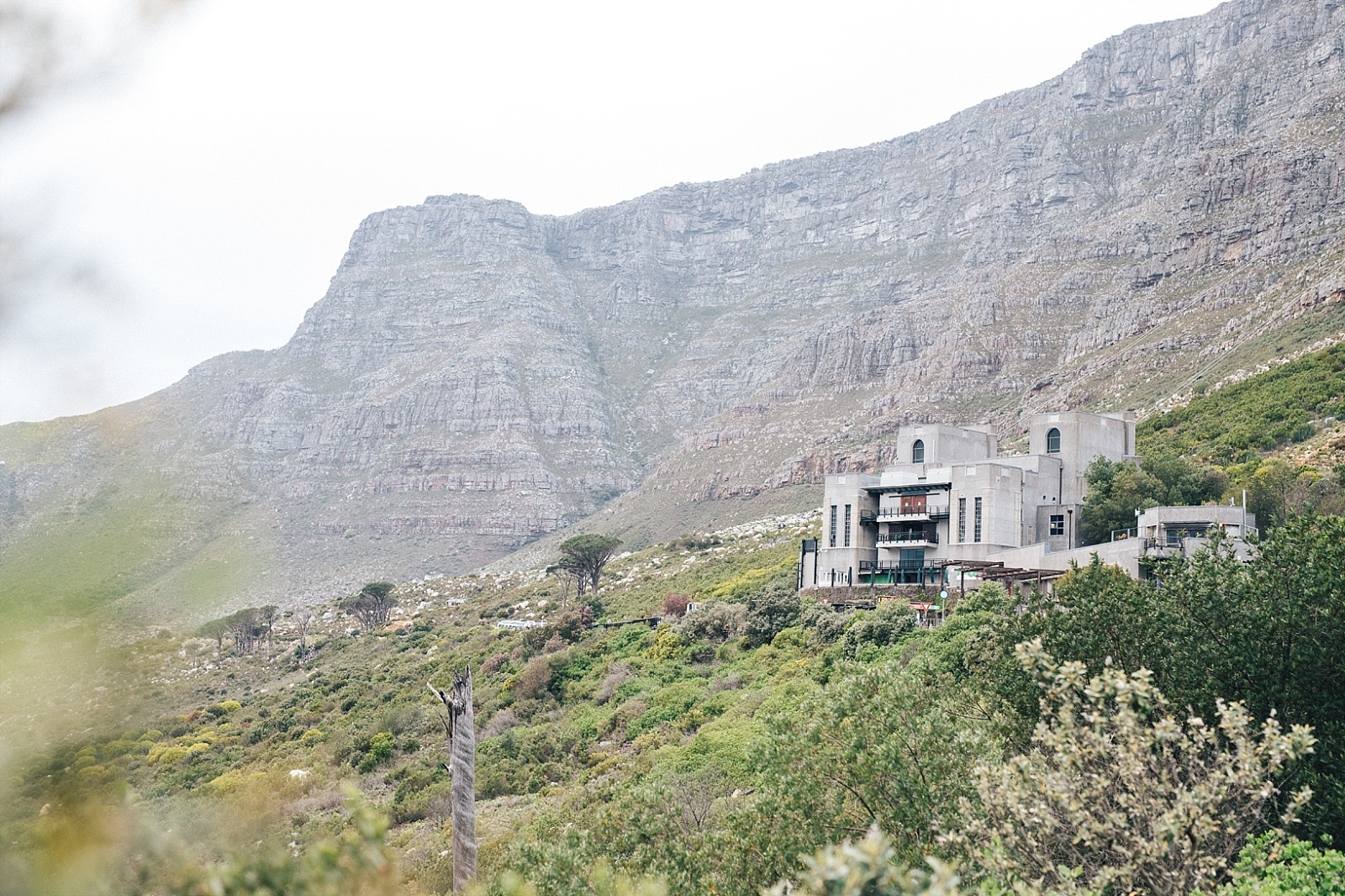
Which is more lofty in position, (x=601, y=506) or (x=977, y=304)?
(x=977, y=304)

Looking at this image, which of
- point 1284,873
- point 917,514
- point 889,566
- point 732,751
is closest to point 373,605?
point 889,566

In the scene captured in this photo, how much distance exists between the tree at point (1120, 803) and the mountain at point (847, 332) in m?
46.5

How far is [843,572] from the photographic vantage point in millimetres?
48750

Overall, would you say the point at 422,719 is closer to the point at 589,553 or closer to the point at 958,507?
the point at 958,507

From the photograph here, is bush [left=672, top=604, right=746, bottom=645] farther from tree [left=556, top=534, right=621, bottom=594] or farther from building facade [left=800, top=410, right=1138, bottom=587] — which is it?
tree [left=556, top=534, right=621, bottom=594]

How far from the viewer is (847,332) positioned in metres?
137

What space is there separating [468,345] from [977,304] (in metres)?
83.9

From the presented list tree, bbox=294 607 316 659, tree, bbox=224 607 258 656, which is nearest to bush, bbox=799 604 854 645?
tree, bbox=294 607 316 659

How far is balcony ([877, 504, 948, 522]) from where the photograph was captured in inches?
1876

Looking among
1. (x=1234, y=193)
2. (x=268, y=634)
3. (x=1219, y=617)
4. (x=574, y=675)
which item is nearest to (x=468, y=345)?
(x=268, y=634)

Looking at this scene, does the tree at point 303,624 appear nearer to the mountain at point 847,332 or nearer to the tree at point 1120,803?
the mountain at point 847,332

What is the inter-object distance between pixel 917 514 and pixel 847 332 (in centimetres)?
9126

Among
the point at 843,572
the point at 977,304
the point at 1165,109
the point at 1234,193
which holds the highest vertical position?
the point at 1165,109

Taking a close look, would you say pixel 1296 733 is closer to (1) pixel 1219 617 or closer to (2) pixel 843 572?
(1) pixel 1219 617
